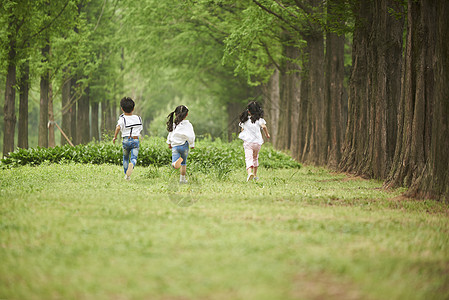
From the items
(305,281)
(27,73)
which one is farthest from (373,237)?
(27,73)

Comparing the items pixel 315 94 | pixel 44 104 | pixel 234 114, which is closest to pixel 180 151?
pixel 315 94

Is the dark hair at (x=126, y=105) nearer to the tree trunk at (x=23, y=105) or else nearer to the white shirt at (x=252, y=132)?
the white shirt at (x=252, y=132)

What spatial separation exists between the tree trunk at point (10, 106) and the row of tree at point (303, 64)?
42 mm

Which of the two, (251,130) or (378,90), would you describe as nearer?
(251,130)

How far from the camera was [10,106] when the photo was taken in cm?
2195

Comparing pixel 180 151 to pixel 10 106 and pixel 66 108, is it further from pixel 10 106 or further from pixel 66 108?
pixel 66 108

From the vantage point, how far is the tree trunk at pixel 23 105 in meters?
24.0

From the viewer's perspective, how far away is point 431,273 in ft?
15.9

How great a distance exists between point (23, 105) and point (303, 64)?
40.6 ft

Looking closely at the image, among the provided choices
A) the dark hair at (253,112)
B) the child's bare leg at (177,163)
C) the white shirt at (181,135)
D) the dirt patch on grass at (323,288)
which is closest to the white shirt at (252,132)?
the dark hair at (253,112)

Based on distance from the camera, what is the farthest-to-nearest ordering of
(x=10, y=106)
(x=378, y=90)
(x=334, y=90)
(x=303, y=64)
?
1. (x=303, y=64)
2. (x=10, y=106)
3. (x=334, y=90)
4. (x=378, y=90)

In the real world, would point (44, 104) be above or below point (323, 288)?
above

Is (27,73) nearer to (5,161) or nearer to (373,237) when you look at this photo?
(5,161)

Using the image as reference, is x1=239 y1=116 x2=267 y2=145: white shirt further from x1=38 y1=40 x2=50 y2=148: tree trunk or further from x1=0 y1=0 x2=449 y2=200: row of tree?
x1=38 y1=40 x2=50 y2=148: tree trunk
